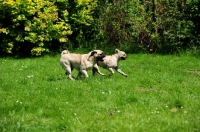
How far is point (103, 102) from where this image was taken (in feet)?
28.9

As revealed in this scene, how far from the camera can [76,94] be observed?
31.3 feet

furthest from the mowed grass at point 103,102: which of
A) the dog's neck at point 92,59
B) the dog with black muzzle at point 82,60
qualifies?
the dog's neck at point 92,59

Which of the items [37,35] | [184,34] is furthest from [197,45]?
[37,35]

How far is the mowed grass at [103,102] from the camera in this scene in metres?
7.50

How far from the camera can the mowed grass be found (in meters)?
7.50

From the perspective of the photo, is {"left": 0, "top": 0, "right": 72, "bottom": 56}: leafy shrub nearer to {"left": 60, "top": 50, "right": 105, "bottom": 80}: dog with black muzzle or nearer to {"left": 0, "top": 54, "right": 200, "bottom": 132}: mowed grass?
{"left": 0, "top": 54, "right": 200, "bottom": 132}: mowed grass

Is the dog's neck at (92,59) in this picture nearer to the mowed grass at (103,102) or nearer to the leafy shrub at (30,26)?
the mowed grass at (103,102)

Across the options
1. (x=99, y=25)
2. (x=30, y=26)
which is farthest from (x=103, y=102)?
(x=99, y=25)

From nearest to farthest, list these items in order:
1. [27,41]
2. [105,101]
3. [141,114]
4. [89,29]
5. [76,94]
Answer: [141,114]
[105,101]
[76,94]
[27,41]
[89,29]

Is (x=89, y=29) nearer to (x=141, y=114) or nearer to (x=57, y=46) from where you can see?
(x=57, y=46)

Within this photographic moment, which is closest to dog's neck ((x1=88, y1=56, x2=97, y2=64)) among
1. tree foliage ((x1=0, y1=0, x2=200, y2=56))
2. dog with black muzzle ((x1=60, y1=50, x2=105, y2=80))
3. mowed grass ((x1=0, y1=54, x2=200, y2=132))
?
dog with black muzzle ((x1=60, y1=50, x2=105, y2=80))

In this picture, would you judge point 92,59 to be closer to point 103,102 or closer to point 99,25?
point 103,102

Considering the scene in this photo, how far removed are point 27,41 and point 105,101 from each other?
9.79 meters

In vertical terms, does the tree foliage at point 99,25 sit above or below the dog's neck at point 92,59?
below
